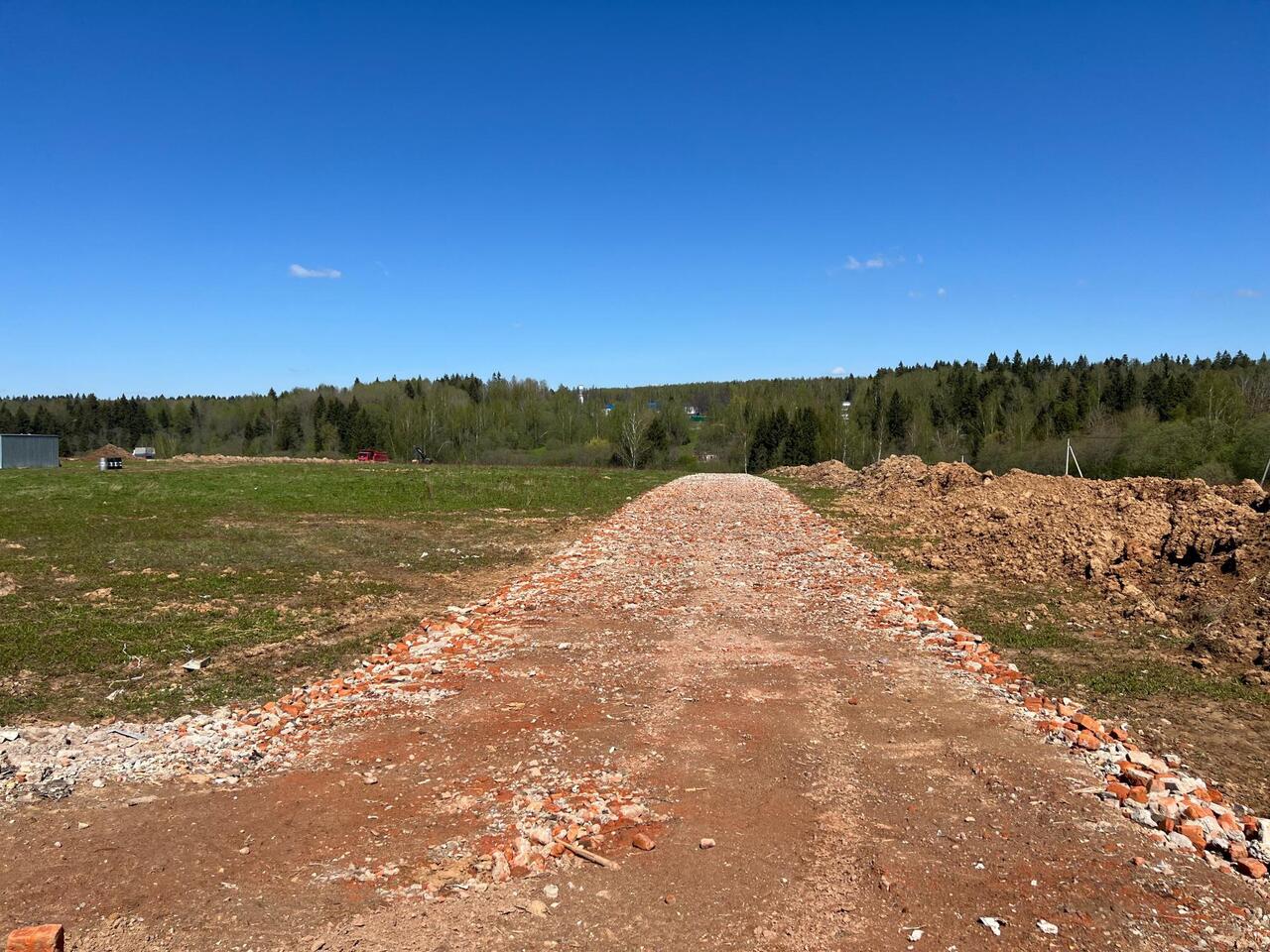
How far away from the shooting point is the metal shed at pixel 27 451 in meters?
48.3

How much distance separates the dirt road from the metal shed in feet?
180

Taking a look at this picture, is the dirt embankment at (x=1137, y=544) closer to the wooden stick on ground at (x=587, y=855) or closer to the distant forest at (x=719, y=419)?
the wooden stick on ground at (x=587, y=855)

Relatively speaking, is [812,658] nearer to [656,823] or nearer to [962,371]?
[656,823]

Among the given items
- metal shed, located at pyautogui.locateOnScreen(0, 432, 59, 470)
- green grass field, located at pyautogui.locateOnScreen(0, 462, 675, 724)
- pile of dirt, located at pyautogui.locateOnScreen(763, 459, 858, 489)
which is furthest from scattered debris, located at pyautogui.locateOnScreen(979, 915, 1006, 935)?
metal shed, located at pyautogui.locateOnScreen(0, 432, 59, 470)

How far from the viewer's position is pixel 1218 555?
40.4 ft

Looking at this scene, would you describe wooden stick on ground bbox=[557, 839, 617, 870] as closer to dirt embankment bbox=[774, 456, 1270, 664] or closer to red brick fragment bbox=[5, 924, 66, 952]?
red brick fragment bbox=[5, 924, 66, 952]

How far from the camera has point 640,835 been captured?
185 inches

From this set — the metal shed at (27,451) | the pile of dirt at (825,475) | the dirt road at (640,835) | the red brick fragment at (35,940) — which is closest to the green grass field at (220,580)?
the dirt road at (640,835)

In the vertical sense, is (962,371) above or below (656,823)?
above

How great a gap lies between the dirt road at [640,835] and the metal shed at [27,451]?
5488cm

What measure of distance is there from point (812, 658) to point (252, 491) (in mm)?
28873

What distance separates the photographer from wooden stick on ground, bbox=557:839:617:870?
14.5 feet

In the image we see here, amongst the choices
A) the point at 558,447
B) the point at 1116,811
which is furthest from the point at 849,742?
the point at 558,447

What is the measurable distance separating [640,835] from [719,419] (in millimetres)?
110733
